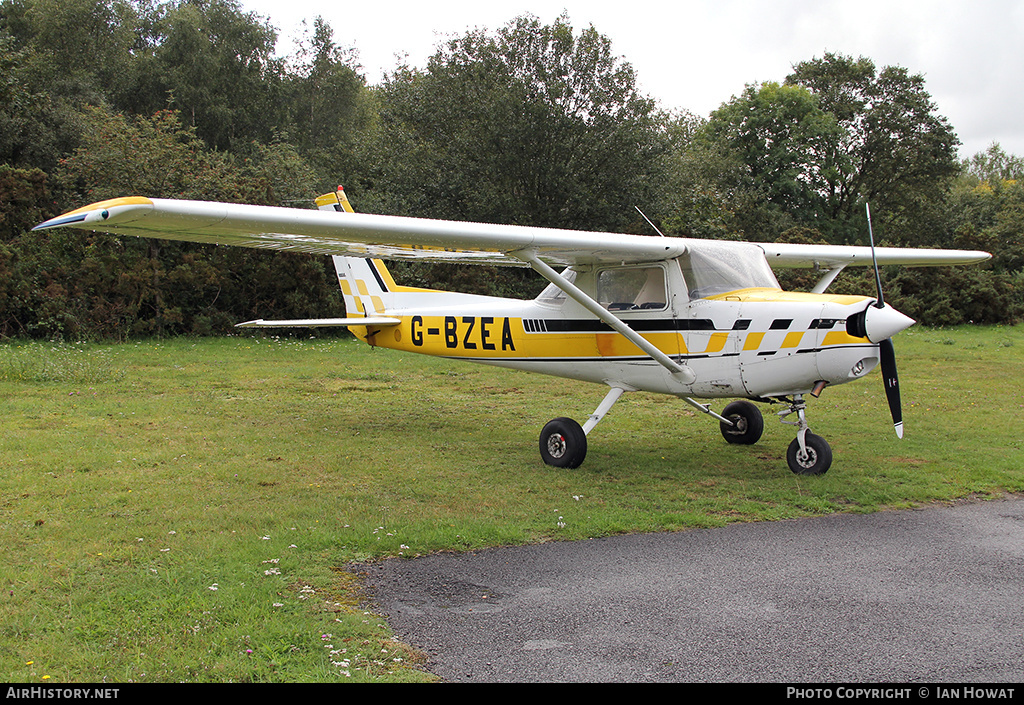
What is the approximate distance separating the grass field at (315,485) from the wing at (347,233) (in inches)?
91.7

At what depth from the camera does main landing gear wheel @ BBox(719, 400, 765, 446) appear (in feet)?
32.6

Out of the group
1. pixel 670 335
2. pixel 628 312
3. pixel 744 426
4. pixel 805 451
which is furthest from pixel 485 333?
pixel 805 451

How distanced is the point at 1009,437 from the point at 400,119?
25.1 metres

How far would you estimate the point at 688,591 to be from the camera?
16.5ft

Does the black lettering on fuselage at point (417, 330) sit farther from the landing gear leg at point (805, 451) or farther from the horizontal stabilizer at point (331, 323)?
the landing gear leg at point (805, 451)

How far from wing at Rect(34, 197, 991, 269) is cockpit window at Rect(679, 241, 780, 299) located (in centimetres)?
19

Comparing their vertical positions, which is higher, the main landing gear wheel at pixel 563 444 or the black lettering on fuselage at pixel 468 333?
the black lettering on fuselage at pixel 468 333

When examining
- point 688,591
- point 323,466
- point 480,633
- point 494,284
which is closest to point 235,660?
point 480,633

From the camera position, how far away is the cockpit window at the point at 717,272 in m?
8.49

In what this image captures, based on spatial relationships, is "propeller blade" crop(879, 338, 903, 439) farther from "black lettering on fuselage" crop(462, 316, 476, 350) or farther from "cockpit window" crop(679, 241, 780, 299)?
"black lettering on fuselage" crop(462, 316, 476, 350)

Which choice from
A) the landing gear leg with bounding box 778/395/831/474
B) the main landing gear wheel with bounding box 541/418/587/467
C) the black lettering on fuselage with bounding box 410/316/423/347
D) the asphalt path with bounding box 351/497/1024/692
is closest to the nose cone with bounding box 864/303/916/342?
the landing gear leg with bounding box 778/395/831/474

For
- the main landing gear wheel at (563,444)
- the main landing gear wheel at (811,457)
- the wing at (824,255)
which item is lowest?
the main landing gear wheel at (563,444)

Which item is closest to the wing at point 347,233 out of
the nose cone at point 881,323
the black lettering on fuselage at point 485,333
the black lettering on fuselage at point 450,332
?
the black lettering on fuselage at point 485,333

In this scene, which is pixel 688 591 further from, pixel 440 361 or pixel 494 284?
pixel 494 284
